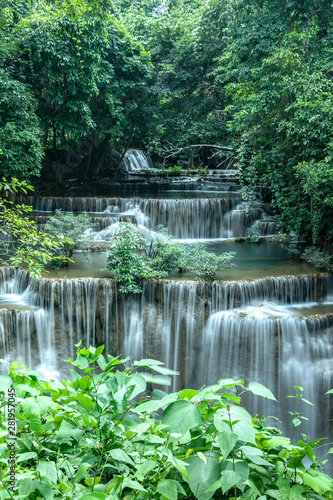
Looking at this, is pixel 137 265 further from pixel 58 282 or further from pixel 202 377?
pixel 202 377

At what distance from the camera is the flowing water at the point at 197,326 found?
7.36 m

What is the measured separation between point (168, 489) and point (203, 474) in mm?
126

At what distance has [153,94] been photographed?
1795 centimetres

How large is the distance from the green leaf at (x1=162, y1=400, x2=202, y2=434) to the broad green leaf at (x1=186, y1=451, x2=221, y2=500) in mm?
157

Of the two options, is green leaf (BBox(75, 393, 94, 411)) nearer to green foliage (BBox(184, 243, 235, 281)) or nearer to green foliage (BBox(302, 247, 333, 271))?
green foliage (BBox(184, 243, 235, 281))

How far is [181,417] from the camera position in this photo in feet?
4.02

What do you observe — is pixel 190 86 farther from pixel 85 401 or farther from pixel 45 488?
pixel 45 488

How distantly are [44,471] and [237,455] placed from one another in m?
0.66

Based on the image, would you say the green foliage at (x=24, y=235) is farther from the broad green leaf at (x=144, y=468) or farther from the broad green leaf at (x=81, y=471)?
the broad green leaf at (x=144, y=468)

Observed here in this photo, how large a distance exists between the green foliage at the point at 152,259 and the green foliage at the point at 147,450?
6.15m

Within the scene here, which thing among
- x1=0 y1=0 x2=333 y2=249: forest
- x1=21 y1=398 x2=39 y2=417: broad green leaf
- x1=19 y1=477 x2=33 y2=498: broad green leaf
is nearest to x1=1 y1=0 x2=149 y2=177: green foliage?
x1=0 y1=0 x2=333 y2=249: forest

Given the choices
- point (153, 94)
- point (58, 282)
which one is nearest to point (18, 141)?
point (58, 282)

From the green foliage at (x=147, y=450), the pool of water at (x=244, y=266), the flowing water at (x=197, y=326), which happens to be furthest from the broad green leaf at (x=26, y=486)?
the pool of water at (x=244, y=266)

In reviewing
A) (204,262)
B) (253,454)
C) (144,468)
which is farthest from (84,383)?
(204,262)
